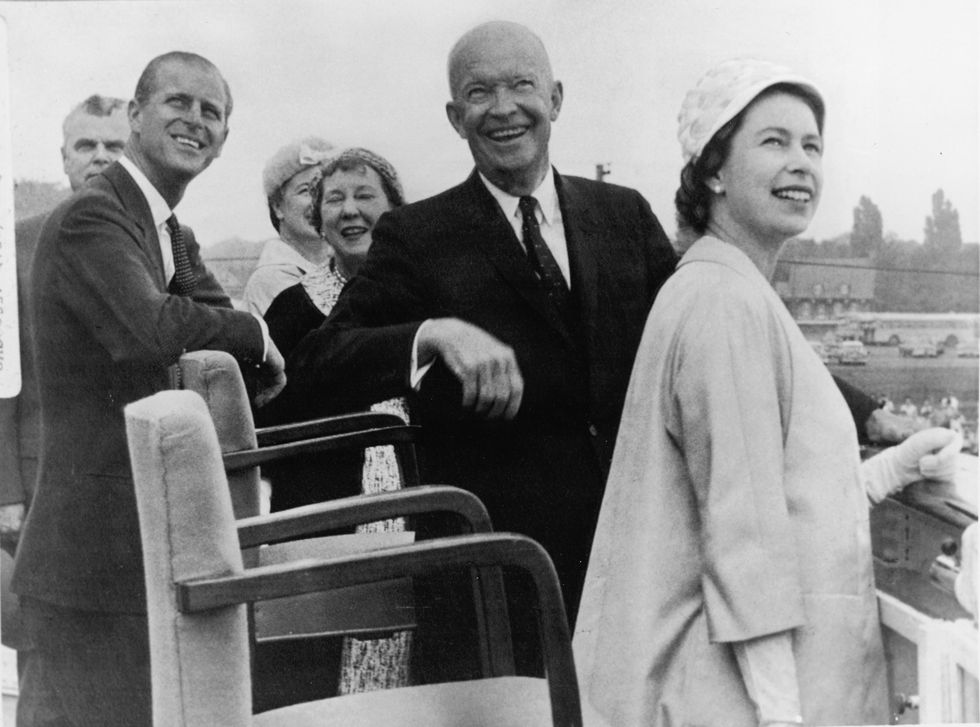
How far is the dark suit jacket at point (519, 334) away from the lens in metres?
2.28

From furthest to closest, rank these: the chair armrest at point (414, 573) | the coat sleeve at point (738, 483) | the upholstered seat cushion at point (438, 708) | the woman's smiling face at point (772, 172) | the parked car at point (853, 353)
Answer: the parked car at point (853, 353) → the woman's smiling face at point (772, 172) → the coat sleeve at point (738, 483) → the upholstered seat cushion at point (438, 708) → the chair armrest at point (414, 573)

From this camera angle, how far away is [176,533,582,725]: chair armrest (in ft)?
5.40

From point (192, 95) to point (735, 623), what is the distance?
150 centimetres

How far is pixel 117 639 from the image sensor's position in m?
2.29

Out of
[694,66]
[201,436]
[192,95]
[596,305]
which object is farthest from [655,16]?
[201,436]

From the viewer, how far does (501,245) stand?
2.29 m

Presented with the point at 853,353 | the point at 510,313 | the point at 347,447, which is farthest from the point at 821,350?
the point at 347,447

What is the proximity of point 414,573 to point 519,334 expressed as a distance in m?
0.71

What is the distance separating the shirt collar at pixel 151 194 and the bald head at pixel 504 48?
628 millimetres

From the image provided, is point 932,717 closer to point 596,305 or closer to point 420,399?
point 596,305

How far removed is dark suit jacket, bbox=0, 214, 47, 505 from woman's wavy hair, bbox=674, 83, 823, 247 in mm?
1301

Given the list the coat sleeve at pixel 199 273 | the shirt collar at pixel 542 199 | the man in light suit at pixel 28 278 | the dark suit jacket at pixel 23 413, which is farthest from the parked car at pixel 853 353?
the dark suit jacket at pixel 23 413

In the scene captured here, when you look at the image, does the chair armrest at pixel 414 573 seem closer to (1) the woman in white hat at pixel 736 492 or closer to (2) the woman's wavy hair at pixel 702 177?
(1) the woman in white hat at pixel 736 492

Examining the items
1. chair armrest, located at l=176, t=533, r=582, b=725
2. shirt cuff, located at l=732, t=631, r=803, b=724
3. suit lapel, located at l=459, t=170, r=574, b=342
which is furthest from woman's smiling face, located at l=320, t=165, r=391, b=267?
shirt cuff, located at l=732, t=631, r=803, b=724
